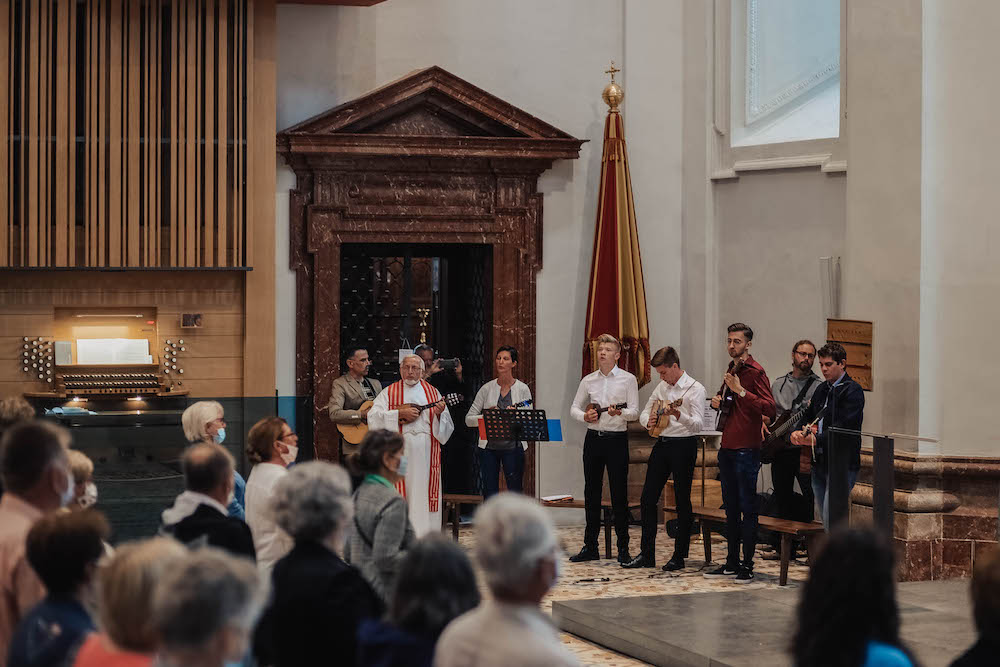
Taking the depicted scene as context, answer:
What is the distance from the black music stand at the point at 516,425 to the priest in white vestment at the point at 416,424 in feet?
1.02

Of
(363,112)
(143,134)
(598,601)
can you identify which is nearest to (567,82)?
(363,112)

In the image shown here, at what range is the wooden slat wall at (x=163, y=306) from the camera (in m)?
10.1

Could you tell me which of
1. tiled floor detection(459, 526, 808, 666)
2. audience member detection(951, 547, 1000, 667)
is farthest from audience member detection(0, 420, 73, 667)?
tiled floor detection(459, 526, 808, 666)

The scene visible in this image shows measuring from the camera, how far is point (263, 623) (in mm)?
3701

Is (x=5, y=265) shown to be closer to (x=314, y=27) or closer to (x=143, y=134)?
(x=143, y=134)

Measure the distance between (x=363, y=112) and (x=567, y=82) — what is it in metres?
1.82

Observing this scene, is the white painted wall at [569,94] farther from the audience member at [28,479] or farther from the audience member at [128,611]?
the audience member at [128,611]

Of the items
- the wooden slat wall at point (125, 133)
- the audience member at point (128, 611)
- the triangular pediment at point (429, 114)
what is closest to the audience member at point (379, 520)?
the audience member at point (128, 611)

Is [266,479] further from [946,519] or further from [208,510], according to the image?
[946,519]

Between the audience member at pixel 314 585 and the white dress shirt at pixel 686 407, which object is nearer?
the audience member at pixel 314 585

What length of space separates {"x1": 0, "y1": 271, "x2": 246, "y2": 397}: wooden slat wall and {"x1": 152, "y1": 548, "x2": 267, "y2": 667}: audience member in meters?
7.97

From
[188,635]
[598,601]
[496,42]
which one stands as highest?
[496,42]

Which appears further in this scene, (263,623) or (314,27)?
(314,27)

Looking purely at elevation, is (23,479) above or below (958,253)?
below
